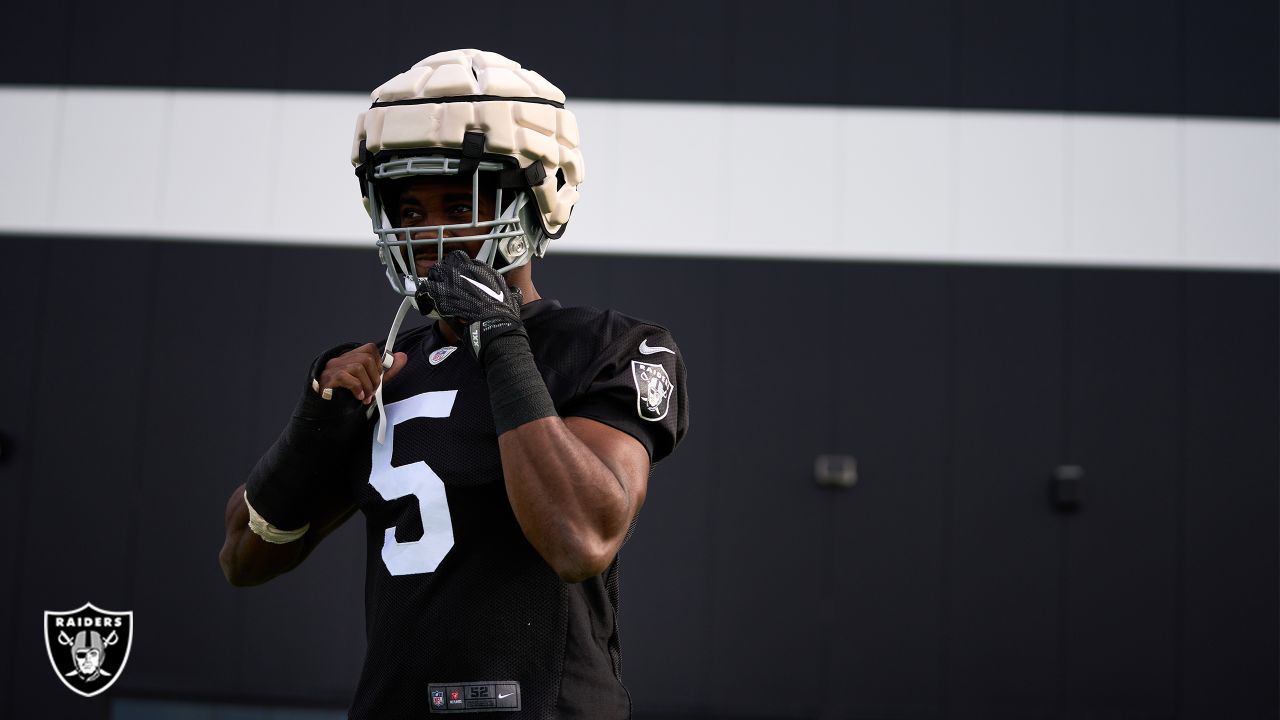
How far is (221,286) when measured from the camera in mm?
4402

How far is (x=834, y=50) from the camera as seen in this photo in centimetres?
441

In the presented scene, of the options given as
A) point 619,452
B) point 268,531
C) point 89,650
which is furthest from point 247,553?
point 89,650

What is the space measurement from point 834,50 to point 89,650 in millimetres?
4106

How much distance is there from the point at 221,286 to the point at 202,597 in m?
1.34

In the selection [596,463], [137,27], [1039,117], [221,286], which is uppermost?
[137,27]

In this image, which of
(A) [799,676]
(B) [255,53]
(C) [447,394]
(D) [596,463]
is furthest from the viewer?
(B) [255,53]

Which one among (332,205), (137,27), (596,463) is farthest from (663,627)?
(137,27)

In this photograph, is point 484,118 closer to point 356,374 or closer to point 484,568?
point 356,374

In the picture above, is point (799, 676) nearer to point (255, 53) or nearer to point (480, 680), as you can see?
point (480, 680)

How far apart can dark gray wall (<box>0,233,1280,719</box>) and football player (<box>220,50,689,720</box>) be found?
2.50 m

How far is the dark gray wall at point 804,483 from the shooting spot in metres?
4.19

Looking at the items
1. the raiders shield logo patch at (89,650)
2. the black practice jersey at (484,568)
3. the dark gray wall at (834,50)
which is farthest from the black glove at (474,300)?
the raiders shield logo patch at (89,650)

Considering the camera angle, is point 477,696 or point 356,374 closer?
point 477,696

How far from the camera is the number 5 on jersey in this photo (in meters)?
1.60
